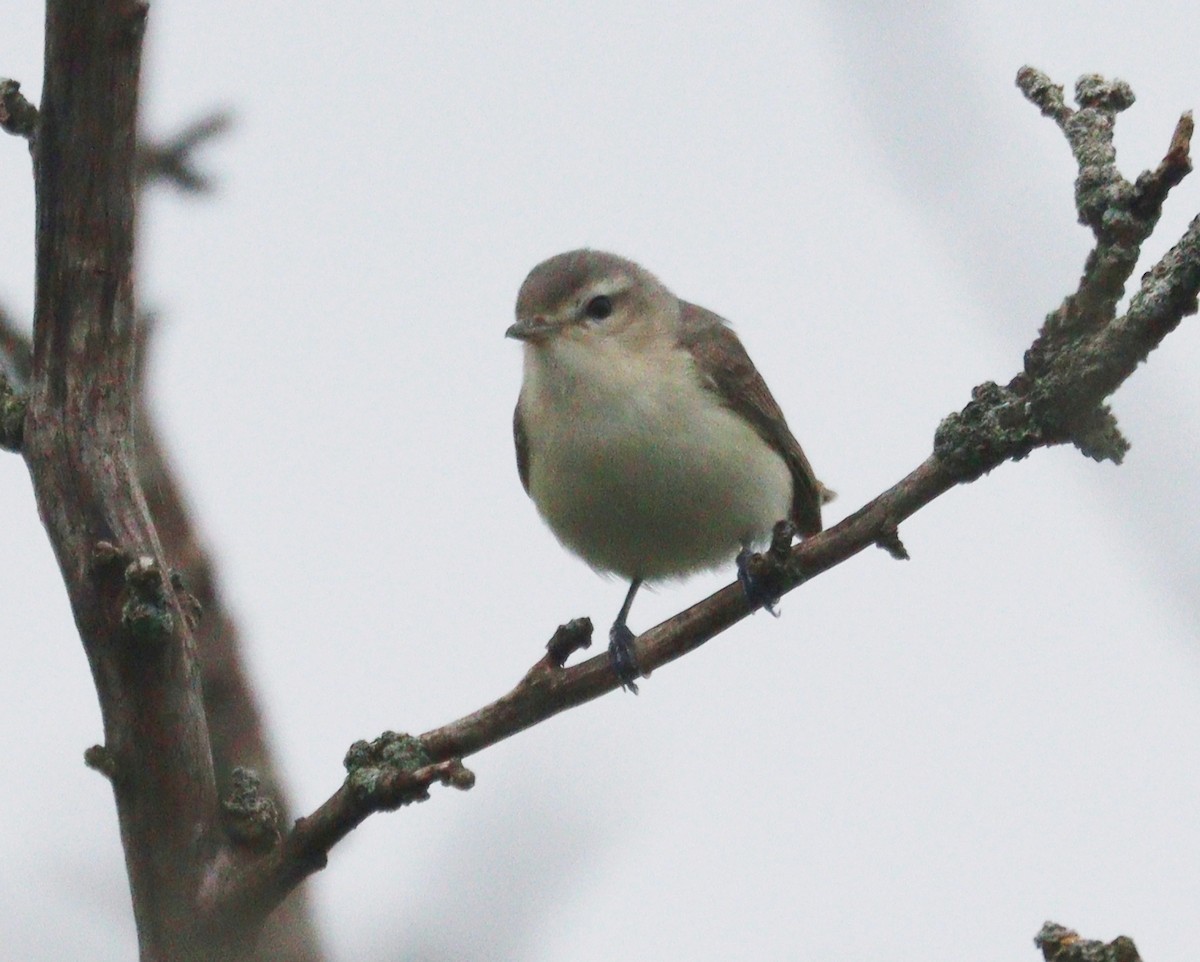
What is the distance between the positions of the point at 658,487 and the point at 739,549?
594 mm

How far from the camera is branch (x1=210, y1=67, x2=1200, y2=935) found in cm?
307

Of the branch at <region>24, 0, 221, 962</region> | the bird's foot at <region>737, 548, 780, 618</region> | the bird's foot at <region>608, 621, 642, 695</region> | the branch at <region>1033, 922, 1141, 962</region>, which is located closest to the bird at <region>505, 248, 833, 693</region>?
the bird's foot at <region>608, 621, 642, 695</region>

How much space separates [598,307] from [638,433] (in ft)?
2.60

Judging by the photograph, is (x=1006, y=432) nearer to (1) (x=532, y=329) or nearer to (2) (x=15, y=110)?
(2) (x=15, y=110)

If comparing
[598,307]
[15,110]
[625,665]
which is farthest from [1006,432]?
[598,307]

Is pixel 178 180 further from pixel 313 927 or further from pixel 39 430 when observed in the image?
pixel 313 927

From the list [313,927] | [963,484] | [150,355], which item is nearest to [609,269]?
[150,355]

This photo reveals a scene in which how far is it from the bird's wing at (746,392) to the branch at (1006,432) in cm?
199

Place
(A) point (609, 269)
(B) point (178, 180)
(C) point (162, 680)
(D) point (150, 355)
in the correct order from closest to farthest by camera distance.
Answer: (C) point (162, 680) < (B) point (178, 180) < (D) point (150, 355) < (A) point (609, 269)

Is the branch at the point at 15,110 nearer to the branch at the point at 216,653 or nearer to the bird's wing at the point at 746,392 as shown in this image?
the branch at the point at 216,653

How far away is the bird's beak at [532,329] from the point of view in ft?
18.1

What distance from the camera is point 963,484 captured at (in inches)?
134

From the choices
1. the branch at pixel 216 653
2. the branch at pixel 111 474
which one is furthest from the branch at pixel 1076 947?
the branch at pixel 111 474

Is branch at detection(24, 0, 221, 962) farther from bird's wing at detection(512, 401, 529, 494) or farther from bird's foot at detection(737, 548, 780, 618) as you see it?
bird's wing at detection(512, 401, 529, 494)
